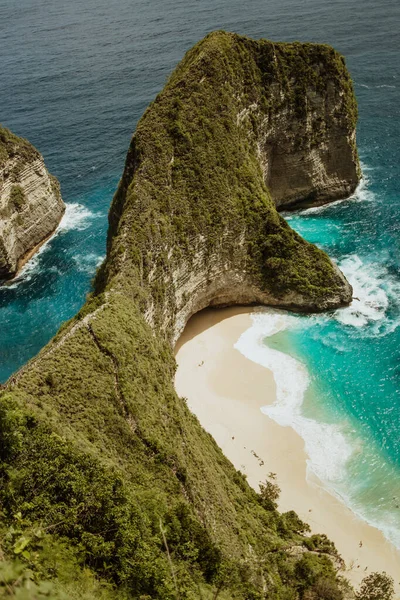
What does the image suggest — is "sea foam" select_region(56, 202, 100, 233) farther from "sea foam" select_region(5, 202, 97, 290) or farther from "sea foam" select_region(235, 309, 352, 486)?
"sea foam" select_region(235, 309, 352, 486)

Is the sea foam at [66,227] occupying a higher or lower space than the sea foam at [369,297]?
higher

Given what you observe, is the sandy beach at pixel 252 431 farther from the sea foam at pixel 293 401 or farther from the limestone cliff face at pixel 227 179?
the limestone cliff face at pixel 227 179

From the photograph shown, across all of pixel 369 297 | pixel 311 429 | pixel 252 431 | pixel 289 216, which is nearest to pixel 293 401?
pixel 311 429

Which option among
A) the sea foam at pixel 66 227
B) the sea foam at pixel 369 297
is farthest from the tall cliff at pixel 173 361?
the sea foam at pixel 66 227

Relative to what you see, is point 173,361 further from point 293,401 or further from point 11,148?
point 11,148

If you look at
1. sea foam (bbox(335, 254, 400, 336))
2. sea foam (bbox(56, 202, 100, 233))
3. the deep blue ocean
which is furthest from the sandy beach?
sea foam (bbox(56, 202, 100, 233))

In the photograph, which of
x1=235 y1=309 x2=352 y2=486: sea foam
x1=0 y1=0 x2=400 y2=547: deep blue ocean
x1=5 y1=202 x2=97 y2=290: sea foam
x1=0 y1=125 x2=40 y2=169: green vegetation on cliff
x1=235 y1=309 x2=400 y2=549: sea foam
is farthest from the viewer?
x1=5 y1=202 x2=97 y2=290: sea foam
